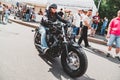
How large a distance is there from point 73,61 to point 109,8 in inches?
1049

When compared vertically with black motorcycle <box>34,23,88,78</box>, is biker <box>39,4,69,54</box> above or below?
above

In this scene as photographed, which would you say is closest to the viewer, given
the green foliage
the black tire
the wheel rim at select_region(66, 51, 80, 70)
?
the black tire

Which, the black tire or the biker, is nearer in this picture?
the black tire

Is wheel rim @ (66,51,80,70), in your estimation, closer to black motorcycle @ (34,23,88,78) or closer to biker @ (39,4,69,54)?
black motorcycle @ (34,23,88,78)

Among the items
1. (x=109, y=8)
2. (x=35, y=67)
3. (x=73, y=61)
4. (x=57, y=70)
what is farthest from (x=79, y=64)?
(x=109, y=8)

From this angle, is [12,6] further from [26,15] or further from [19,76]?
[19,76]

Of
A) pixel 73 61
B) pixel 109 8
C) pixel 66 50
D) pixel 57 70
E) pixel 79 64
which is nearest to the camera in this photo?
pixel 79 64

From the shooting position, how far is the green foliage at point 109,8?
3086cm

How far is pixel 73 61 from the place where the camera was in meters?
5.89

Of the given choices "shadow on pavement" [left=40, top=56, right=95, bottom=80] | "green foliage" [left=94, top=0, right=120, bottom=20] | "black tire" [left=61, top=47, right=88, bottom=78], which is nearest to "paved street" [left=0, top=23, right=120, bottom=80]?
"shadow on pavement" [left=40, top=56, right=95, bottom=80]

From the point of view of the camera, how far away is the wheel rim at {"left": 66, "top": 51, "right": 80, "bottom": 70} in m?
5.80

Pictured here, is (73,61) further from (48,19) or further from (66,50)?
(48,19)

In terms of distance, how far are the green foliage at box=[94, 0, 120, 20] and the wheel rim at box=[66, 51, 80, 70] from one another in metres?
25.7

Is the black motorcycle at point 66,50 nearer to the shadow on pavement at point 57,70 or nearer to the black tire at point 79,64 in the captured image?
the black tire at point 79,64
